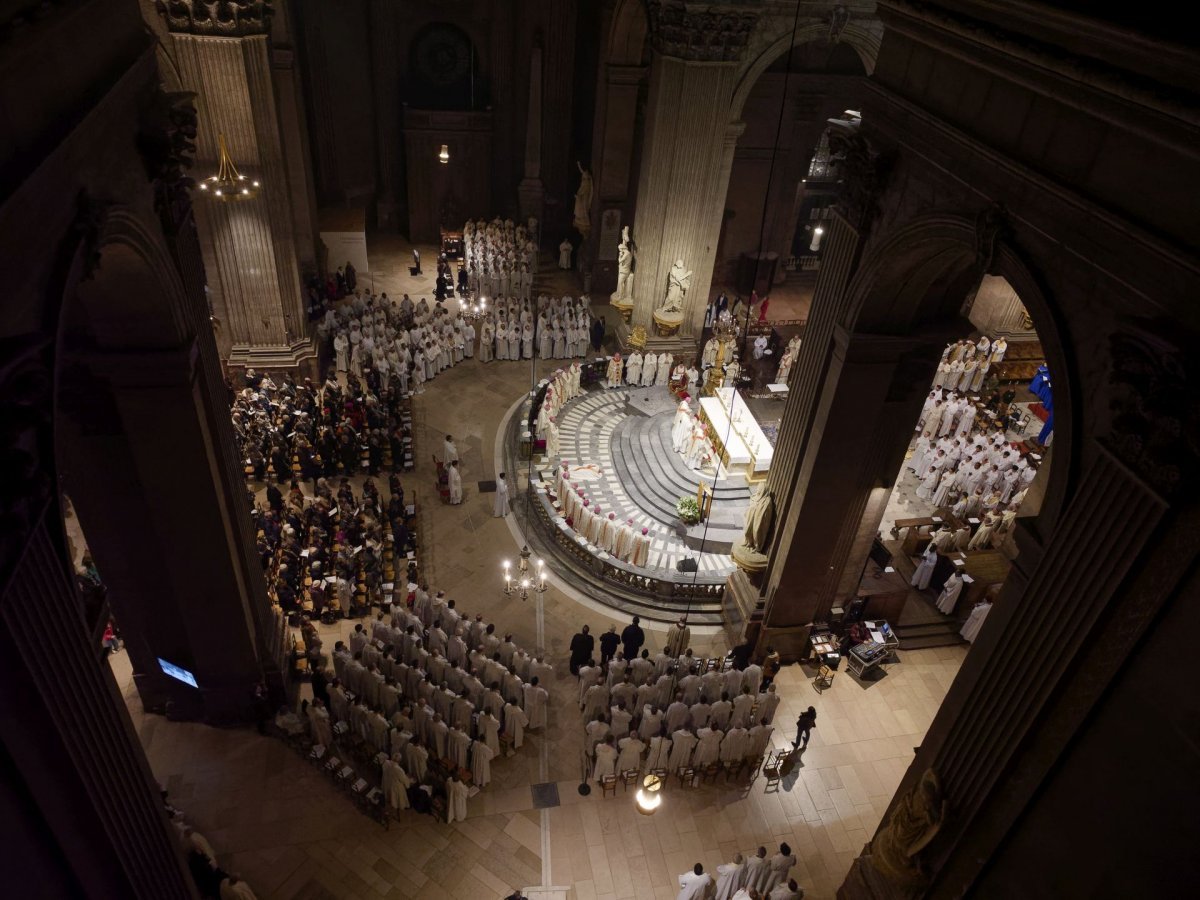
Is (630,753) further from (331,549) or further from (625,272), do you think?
(625,272)

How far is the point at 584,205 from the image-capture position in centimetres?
2514

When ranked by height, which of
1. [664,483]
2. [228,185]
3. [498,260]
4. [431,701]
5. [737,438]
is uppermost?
[228,185]

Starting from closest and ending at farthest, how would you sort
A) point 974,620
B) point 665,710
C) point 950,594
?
point 665,710 → point 974,620 → point 950,594

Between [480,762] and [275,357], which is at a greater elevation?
[275,357]

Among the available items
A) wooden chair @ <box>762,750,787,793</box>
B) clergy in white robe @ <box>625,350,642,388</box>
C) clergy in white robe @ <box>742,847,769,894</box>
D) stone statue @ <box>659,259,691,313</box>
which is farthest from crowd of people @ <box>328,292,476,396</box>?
clergy in white robe @ <box>742,847,769,894</box>

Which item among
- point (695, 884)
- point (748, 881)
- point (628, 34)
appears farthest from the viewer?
point (628, 34)

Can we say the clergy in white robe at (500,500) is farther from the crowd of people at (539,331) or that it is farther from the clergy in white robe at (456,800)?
the clergy in white robe at (456,800)

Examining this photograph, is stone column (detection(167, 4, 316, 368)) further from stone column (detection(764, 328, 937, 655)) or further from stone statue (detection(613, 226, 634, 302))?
stone column (detection(764, 328, 937, 655))

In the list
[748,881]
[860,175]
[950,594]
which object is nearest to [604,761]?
[748,881]

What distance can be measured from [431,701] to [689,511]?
21.3 feet

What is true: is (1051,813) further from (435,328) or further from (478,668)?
(435,328)

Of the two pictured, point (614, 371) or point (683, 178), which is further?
point (614, 371)

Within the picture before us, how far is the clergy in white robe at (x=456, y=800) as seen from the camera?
1063 centimetres

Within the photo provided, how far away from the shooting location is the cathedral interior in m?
5.56
